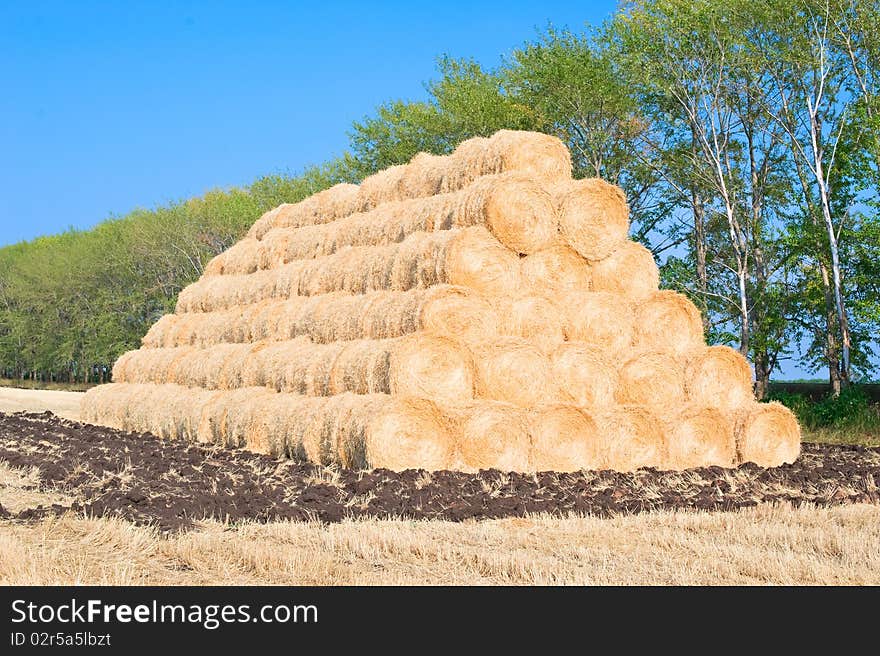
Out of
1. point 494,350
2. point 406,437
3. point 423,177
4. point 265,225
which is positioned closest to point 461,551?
point 406,437

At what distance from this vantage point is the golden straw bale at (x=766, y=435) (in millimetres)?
14812

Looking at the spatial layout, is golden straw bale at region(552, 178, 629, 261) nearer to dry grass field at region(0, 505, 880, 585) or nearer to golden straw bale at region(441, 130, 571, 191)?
golden straw bale at region(441, 130, 571, 191)

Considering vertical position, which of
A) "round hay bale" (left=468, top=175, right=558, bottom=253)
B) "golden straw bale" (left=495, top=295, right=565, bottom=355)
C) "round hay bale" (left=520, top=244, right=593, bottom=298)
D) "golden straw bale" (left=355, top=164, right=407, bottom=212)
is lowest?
"golden straw bale" (left=495, top=295, right=565, bottom=355)

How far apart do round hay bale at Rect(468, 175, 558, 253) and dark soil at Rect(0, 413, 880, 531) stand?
361cm

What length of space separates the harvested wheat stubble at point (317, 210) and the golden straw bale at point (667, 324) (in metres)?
6.65

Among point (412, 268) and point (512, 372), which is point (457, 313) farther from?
point (412, 268)

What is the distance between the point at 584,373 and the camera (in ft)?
45.4

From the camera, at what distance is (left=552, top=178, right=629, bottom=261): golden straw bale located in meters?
14.9

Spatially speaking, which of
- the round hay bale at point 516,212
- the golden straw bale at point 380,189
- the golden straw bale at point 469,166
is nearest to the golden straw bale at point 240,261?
the golden straw bale at point 380,189

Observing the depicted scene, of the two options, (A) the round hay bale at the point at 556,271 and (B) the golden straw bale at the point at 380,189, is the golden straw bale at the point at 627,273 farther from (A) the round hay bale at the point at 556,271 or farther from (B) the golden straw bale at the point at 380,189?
(B) the golden straw bale at the point at 380,189


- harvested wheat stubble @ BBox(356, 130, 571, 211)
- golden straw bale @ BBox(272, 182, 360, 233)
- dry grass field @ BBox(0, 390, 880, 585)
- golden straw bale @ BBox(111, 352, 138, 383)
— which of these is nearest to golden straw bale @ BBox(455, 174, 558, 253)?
harvested wheat stubble @ BBox(356, 130, 571, 211)

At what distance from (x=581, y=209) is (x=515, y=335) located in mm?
2419
